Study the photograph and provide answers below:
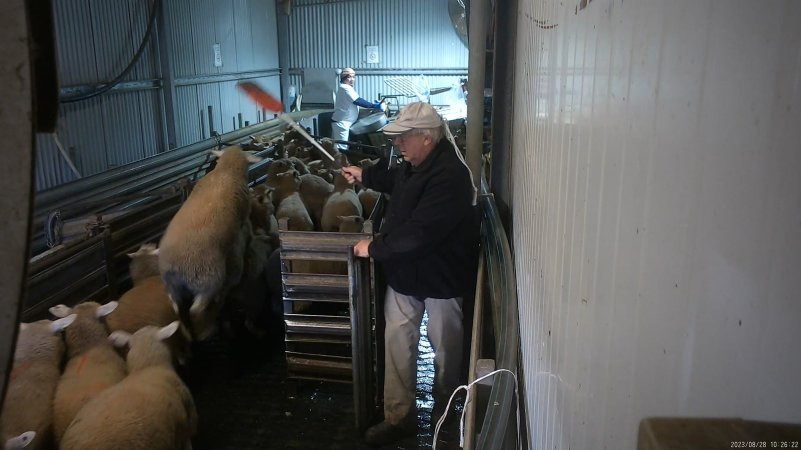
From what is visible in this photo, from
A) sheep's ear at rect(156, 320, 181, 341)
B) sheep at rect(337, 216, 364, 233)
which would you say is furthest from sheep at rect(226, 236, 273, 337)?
sheep's ear at rect(156, 320, 181, 341)

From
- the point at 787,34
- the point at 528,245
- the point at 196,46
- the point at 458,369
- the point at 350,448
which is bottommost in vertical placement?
the point at 350,448

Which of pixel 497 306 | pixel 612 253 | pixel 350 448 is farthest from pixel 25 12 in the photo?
pixel 350 448

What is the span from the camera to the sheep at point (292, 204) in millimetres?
5426

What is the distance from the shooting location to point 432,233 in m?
3.51

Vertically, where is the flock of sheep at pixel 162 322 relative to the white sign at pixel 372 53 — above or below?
below

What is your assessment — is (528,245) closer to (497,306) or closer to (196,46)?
(497,306)

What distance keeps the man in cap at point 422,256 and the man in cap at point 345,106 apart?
312 inches

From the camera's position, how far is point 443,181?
3.52 m

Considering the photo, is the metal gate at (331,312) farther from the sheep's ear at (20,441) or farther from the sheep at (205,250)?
the sheep's ear at (20,441)

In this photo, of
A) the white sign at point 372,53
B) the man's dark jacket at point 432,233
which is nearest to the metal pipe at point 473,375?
the man's dark jacket at point 432,233

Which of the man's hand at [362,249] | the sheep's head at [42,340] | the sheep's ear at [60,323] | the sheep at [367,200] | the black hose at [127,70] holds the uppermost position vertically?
the black hose at [127,70]

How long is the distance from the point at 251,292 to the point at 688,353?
461 centimetres

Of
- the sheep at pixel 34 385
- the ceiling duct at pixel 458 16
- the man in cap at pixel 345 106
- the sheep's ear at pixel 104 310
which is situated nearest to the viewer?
the sheep at pixel 34 385

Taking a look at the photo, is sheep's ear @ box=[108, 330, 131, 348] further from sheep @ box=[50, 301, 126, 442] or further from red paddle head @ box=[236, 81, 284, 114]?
red paddle head @ box=[236, 81, 284, 114]
